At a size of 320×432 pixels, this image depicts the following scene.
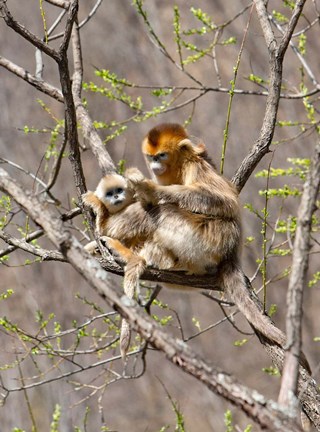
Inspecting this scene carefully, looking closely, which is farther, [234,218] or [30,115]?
[30,115]

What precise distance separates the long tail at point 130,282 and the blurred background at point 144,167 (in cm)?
811

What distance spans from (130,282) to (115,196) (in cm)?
59

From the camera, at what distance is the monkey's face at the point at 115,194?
4.17 m

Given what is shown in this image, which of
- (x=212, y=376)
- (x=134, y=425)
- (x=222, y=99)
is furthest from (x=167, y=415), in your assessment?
(x=212, y=376)

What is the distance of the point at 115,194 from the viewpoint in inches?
164

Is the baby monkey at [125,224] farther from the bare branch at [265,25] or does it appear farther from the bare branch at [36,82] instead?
the bare branch at [265,25]

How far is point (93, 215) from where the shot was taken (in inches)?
169

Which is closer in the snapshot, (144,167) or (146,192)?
(146,192)

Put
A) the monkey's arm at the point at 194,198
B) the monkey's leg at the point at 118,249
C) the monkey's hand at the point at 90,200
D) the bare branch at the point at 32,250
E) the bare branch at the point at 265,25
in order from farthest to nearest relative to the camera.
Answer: the bare branch at the point at 265,25
the monkey's hand at the point at 90,200
the monkey's arm at the point at 194,198
the monkey's leg at the point at 118,249
the bare branch at the point at 32,250

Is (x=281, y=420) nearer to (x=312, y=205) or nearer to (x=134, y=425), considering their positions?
(x=312, y=205)

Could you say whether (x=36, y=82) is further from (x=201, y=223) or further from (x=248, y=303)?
(x=248, y=303)

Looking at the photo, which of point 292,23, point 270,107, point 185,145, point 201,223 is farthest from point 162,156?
point 292,23

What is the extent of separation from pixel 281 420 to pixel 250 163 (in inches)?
99.9

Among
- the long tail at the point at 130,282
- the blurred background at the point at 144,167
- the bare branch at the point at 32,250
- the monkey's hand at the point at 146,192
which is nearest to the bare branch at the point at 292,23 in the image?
the monkey's hand at the point at 146,192
